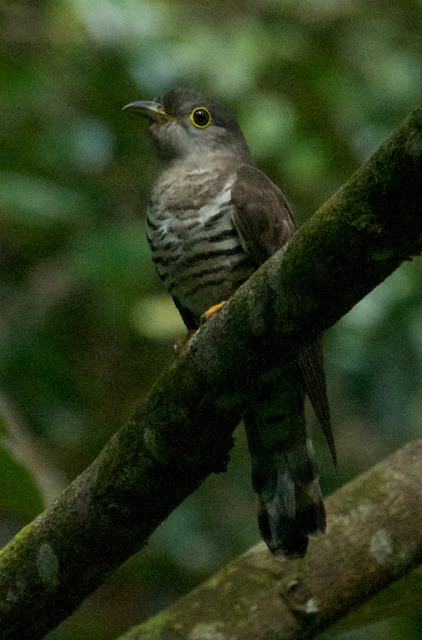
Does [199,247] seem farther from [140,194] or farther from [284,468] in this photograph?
[140,194]

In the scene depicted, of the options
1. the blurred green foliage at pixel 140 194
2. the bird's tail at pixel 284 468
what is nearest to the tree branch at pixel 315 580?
the bird's tail at pixel 284 468

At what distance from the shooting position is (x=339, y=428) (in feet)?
19.1

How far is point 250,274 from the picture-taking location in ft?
10.3

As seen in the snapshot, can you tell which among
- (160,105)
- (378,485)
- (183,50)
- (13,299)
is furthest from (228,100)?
(378,485)

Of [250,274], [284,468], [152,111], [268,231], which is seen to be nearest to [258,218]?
[268,231]

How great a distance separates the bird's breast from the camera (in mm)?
3100

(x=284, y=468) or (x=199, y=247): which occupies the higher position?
(x=199, y=247)

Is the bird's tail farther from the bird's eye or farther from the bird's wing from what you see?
the bird's eye

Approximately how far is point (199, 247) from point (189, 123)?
0.89 m

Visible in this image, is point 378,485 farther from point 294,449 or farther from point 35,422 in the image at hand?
point 35,422

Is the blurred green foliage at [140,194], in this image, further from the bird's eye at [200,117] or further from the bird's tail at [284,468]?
the bird's tail at [284,468]

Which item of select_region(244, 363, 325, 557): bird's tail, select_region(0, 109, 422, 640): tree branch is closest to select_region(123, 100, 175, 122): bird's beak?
select_region(244, 363, 325, 557): bird's tail

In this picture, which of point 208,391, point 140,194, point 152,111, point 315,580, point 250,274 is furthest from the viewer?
point 140,194

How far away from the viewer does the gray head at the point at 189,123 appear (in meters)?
3.72
